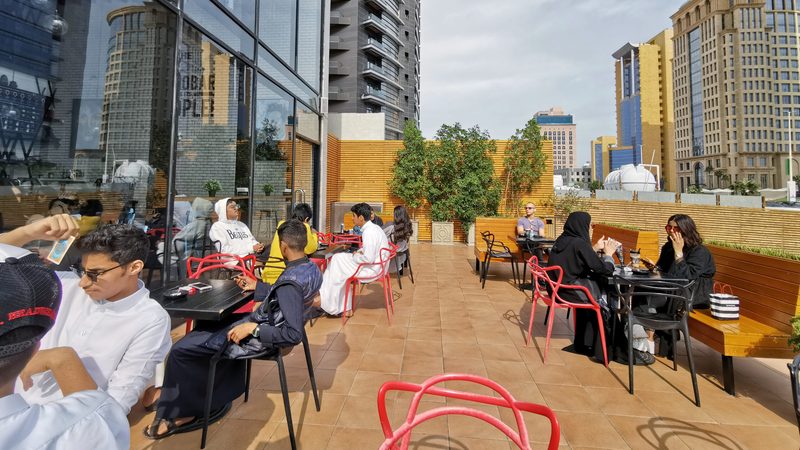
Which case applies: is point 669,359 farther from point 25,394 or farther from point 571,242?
point 25,394

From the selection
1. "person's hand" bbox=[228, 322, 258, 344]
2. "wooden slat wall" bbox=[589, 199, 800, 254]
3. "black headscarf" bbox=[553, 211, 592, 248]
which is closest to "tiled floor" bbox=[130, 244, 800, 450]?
"person's hand" bbox=[228, 322, 258, 344]

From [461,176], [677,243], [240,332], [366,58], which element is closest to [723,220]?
[461,176]

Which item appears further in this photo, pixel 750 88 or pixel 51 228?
pixel 750 88

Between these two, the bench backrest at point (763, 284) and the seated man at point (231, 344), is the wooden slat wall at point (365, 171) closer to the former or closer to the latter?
the bench backrest at point (763, 284)

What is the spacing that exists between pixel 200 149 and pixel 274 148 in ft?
7.65

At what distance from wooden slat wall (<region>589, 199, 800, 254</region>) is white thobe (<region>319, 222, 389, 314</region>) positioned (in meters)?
11.9

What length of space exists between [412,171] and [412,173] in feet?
0.25

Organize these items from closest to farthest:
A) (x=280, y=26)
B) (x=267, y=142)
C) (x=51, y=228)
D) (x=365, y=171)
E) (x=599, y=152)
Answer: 1. (x=51, y=228)
2. (x=267, y=142)
3. (x=280, y=26)
4. (x=365, y=171)
5. (x=599, y=152)

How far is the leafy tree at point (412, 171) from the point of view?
12.2 metres

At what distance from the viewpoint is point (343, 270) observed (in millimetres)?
3824

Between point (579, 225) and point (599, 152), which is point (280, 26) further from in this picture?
point (599, 152)

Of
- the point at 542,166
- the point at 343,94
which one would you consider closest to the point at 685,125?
the point at 343,94

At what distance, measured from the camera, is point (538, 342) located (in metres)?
3.47

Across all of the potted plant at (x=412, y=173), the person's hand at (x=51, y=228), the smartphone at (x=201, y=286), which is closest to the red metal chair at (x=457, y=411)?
the person's hand at (x=51, y=228)
